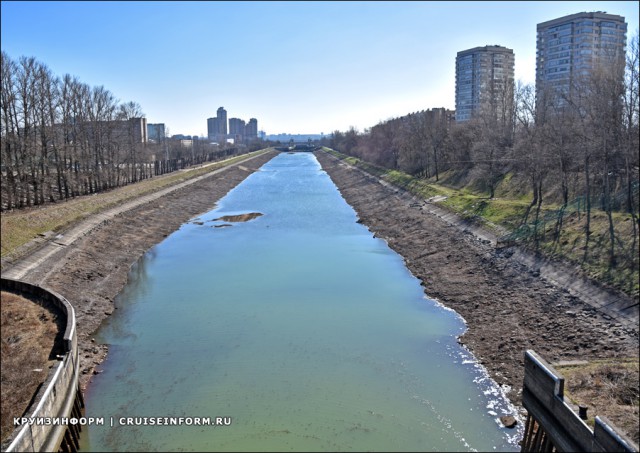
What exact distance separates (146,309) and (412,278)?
13.7 metres

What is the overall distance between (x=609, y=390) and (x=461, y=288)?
38.2 ft

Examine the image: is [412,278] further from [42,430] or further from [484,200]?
[42,430]

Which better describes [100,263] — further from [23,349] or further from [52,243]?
[23,349]

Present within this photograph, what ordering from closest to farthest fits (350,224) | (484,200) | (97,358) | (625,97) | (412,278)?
(97,358) → (625,97) → (412,278) → (484,200) → (350,224)

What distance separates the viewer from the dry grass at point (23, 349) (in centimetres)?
1232

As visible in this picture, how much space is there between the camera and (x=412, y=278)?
90.5 feet

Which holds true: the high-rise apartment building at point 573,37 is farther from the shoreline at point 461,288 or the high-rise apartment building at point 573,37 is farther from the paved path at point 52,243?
the paved path at point 52,243

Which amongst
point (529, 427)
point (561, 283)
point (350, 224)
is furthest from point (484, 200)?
point (529, 427)

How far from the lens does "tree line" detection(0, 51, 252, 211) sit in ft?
125

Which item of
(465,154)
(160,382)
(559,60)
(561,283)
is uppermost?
(559,60)

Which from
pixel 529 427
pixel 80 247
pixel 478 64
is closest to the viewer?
pixel 529 427

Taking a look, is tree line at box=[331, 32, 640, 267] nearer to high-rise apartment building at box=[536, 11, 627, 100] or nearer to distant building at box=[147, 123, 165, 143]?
high-rise apartment building at box=[536, 11, 627, 100]

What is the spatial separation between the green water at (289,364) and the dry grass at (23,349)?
1.90 meters

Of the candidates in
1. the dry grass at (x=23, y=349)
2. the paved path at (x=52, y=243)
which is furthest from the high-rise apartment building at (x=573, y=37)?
the dry grass at (x=23, y=349)
